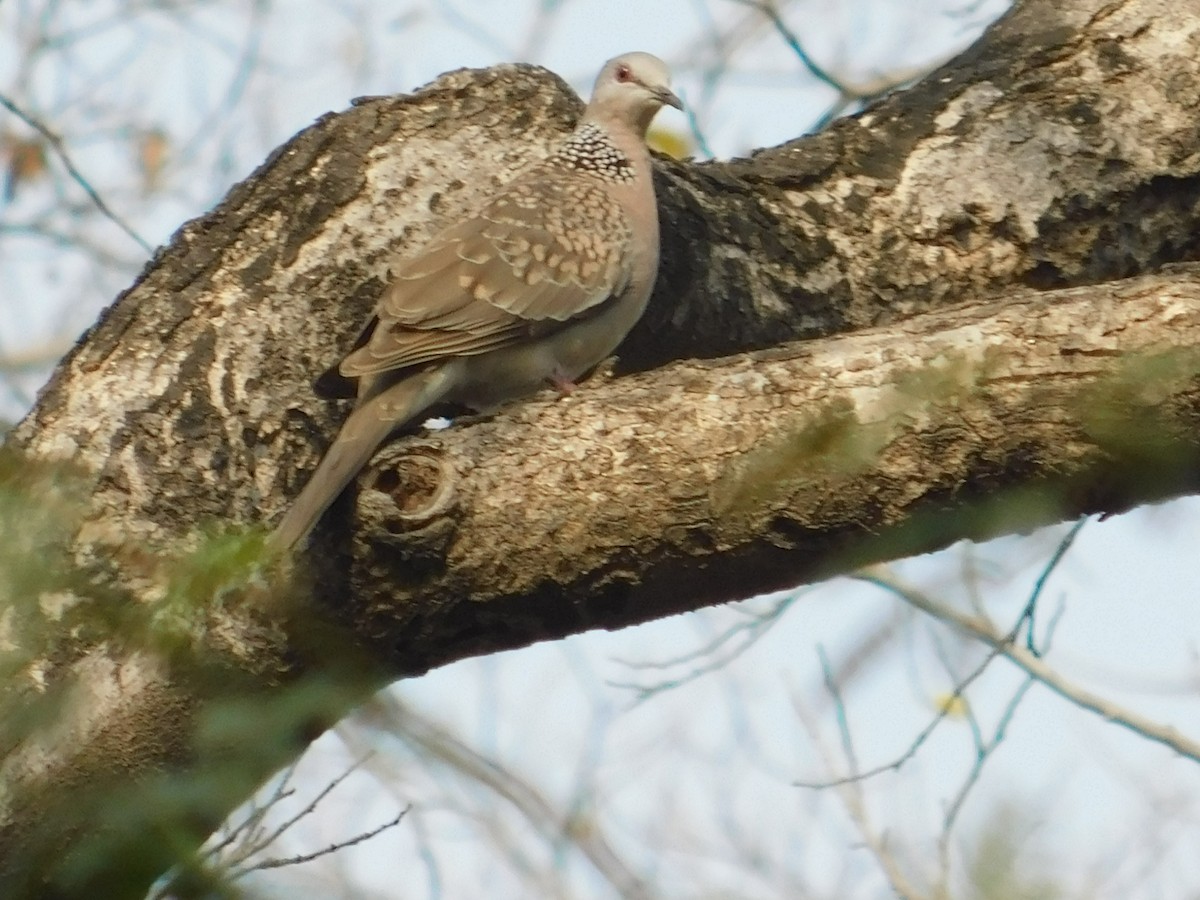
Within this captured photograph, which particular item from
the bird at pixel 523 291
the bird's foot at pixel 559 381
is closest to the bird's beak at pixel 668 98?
the bird at pixel 523 291

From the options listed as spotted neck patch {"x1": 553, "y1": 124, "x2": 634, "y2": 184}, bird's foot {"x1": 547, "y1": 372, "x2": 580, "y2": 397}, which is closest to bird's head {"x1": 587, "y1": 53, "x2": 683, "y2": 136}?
spotted neck patch {"x1": 553, "y1": 124, "x2": 634, "y2": 184}

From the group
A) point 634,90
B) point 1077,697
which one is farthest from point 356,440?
point 1077,697

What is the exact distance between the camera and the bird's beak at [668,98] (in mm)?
4738

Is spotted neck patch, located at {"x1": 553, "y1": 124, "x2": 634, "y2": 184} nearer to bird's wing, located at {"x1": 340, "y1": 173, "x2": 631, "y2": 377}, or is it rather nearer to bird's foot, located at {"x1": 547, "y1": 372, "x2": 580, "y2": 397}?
bird's wing, located at {"x1": 340, "y1": 173, "x2": 631, "y2": 377}

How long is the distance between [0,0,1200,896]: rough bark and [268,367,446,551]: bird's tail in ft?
0.19

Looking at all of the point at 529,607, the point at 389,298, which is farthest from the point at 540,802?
the point at 389,298

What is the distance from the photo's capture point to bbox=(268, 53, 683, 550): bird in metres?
3.45

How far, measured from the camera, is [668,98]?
15.6 ft

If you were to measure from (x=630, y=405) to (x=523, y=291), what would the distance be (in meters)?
1.21

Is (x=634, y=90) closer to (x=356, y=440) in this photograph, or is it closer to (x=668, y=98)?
(x=668, y=98)

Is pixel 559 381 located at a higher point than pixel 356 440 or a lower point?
higher

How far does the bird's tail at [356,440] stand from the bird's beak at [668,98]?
153 centimetres

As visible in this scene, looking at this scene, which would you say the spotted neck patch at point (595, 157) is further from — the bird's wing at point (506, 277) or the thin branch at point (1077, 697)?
the thin branch at point (1077, 697)

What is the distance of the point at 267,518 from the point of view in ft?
10.5
